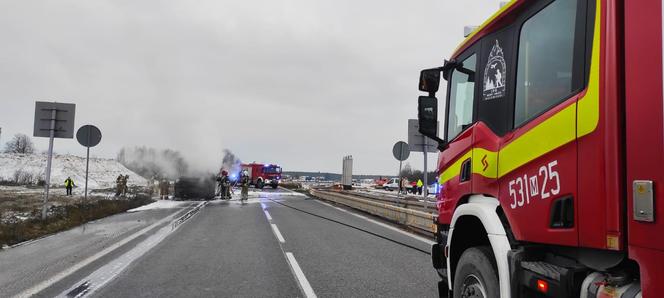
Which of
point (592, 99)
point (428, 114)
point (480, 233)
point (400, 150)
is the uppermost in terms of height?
point (400, 150)

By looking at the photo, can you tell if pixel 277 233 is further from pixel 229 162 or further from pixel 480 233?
pixel 229 162

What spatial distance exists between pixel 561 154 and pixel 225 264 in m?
6.22

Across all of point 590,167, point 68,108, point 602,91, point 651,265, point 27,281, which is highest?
point 68,108

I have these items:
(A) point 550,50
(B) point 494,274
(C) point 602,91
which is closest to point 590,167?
(C) point 602,91

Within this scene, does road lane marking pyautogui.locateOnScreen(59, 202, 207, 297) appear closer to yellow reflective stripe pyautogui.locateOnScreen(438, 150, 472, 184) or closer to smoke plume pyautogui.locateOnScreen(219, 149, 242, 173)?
yellow reflective stripe pyautogui.locateOnScreen(438, 150, 472, 184)

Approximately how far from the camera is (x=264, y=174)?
2277 inches

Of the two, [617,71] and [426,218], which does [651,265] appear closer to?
[617,71]

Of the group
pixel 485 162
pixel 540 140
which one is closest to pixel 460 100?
pixel 485 162

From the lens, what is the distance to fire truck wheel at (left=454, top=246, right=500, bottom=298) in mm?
3301

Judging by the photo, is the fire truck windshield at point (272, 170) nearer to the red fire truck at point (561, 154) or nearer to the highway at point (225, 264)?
the highway at point (225, 264)

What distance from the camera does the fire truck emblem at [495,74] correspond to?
138 inches

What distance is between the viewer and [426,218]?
12.1 metres

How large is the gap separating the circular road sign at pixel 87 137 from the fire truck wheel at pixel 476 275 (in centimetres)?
1628

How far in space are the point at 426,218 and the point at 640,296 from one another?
10099 mm
